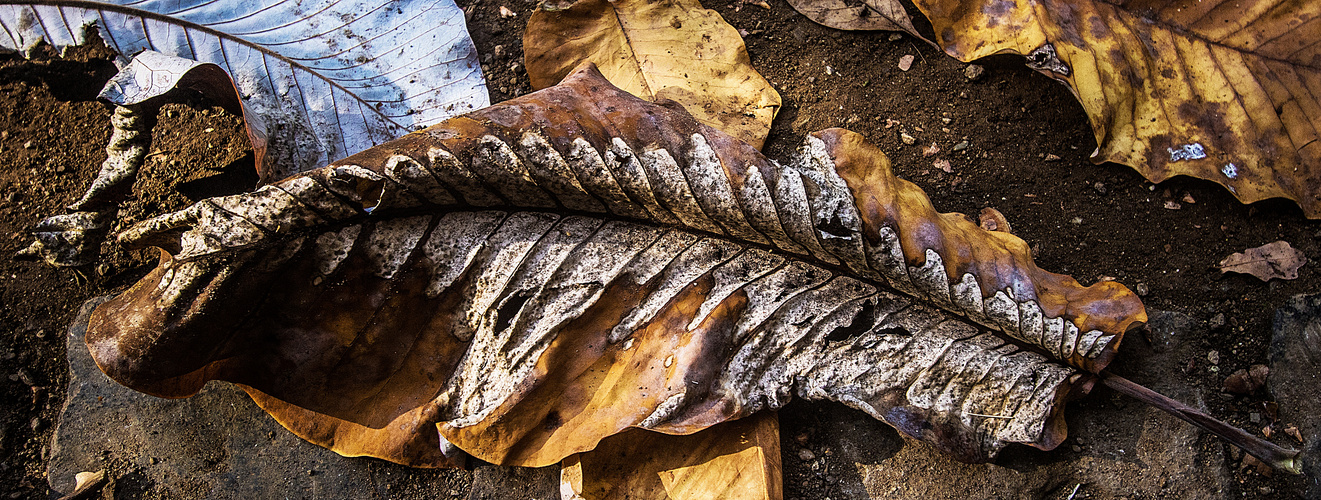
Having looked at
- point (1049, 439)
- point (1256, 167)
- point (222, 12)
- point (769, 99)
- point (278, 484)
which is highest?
point (222, 12)

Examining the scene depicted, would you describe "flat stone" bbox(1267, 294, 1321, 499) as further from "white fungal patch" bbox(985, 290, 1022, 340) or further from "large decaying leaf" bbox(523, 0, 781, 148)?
"large decaying leaf" bbox(523, 0, 781, 148)

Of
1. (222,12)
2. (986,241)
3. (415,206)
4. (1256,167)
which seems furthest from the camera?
(222,12)

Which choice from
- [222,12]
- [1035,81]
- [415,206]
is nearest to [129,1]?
[222,12]

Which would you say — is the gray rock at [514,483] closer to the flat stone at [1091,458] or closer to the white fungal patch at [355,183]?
the flat stone at [1091,458]

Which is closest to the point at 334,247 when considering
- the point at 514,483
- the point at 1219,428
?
the point at 514,483

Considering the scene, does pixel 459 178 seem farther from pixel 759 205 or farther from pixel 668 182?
pixel 759 205

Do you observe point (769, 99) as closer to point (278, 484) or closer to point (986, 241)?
point (986, 241)
